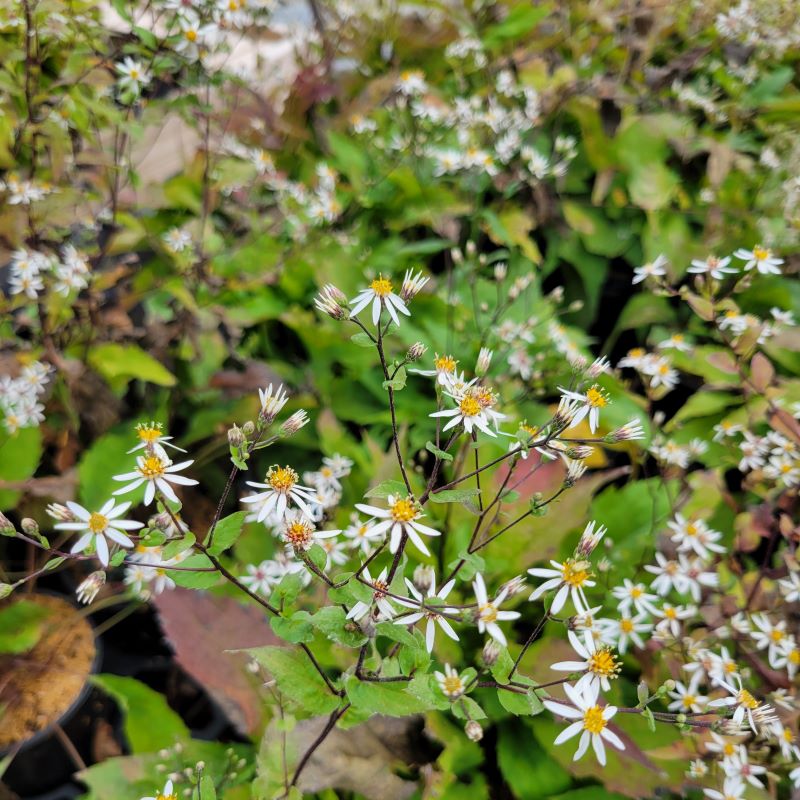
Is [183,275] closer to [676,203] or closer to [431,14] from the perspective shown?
[676,203]

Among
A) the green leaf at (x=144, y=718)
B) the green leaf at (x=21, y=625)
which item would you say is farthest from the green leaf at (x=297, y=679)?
the green leaf at (x=21, y=625)

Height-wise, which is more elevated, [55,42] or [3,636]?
A: [55,42]

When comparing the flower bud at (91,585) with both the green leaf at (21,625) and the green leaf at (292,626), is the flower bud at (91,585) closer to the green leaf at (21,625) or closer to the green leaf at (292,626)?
the green leaf at (292,626)

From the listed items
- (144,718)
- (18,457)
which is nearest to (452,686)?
(144,718)

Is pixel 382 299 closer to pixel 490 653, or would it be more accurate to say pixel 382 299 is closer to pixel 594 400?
pixel 594 400

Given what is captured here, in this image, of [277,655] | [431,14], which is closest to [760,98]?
[431,14]

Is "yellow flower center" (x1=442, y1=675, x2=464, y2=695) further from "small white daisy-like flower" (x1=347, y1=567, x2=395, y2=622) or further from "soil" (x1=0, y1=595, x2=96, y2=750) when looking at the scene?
"soil" (x1=0, y1=595, x2=96, y2=750)
